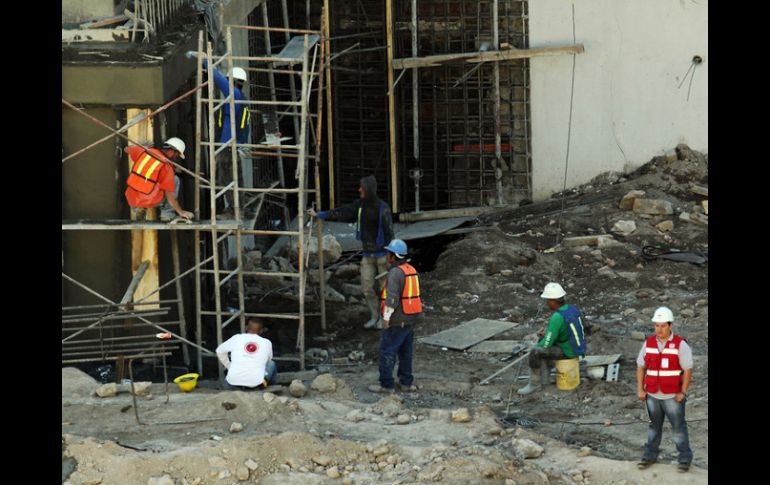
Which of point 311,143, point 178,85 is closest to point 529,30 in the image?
point 311,143

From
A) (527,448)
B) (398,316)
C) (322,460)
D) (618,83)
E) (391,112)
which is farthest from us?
(391,112)

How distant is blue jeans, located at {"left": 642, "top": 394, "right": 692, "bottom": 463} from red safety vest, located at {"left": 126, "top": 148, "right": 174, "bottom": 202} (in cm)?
620

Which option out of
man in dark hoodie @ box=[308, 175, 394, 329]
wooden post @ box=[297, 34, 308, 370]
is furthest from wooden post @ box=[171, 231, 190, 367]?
man in dark hoodie @ box=[308, 175, 394, 329]

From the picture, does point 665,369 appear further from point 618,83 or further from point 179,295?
point 618,83

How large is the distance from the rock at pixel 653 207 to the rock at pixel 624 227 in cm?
51

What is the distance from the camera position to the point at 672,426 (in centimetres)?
1000

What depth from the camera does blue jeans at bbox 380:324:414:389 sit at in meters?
12.9

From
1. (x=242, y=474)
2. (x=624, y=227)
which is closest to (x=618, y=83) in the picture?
(x=624, y=227)

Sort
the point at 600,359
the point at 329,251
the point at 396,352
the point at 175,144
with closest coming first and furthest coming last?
1. the point at 396,352
2. the point at 175,144
3. the point at 600,359
4. the point at 329,251

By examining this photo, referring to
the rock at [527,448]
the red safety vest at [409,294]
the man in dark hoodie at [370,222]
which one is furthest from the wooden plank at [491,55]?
the rock at [527,448]

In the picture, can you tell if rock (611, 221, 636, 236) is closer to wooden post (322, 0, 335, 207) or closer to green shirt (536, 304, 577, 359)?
wooden post (322, 0, 335, 207)

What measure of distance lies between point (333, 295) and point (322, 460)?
22.4 feet

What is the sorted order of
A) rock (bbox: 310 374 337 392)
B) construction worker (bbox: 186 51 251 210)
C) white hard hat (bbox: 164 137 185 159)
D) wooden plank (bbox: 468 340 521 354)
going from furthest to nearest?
1. wooden plank (bbox: 468 340 521 354)
2. construction worker (bbox: 186 51 251 210)
3. white hard hat (bbox: 164 137 185 159)
4. rock (bbox: 310 374 337 392)

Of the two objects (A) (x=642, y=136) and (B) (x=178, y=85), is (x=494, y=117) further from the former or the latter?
(B) (x=178, y=85)
